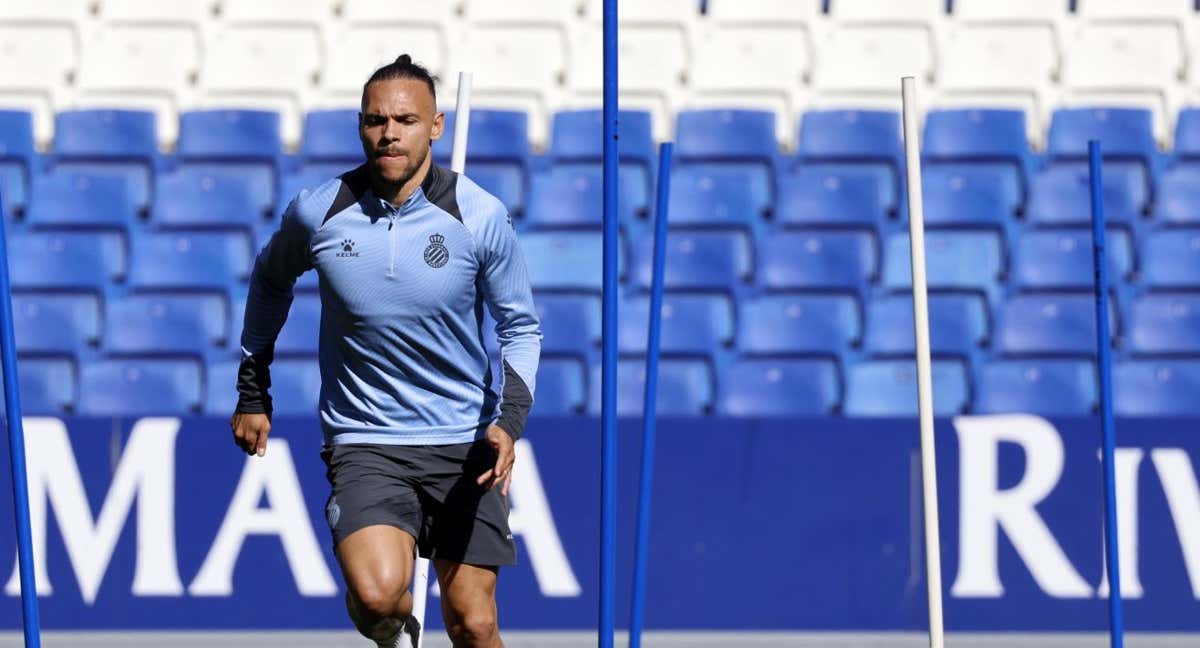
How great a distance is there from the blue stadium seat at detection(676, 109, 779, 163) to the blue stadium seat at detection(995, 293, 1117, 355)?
167 centimetres

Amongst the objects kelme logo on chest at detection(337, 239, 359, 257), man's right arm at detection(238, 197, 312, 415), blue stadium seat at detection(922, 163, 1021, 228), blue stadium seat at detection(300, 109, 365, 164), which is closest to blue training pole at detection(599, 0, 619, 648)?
kelme logo on chest at detection(337, 239, 359, 257)

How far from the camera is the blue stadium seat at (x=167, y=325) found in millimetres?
8375

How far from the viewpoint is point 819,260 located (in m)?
8.59

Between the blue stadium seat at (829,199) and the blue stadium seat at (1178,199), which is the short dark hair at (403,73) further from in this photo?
the blue stadium seat at (1178,199)

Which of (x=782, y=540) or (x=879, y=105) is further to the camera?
(x=879, y=105)

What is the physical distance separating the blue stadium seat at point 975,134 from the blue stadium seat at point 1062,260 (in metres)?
0.66

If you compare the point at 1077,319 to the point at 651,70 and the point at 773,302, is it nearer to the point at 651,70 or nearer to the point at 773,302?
the point at 773,302

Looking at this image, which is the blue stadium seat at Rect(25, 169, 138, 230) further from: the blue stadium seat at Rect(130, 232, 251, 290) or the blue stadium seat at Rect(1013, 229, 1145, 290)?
the blue stadium seat at Rect(1013, 229, 1145, 290)

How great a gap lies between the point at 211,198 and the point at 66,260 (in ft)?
2.54

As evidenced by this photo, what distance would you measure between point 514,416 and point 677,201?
15.4 feet

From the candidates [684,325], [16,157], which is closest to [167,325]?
[16,157]

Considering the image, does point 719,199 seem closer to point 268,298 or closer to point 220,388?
point 220,388

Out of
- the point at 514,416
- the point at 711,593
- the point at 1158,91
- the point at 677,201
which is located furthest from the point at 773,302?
the point at 514,416

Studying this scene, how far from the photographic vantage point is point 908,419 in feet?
23.8
